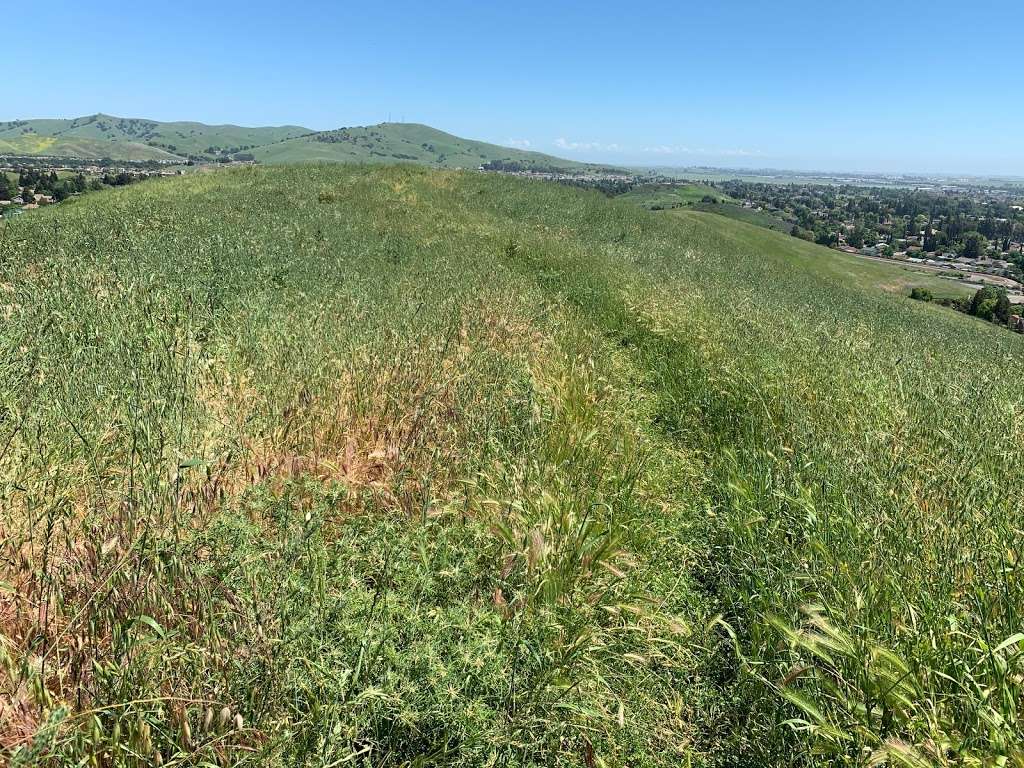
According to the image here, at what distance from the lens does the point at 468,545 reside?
328cm

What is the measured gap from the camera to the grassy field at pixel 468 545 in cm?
200

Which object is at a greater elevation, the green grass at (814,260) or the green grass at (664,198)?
the green grass at (664,198)

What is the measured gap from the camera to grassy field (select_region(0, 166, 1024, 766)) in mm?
2002

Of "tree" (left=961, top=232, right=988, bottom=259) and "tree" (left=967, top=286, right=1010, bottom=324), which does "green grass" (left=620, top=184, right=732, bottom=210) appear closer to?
"tree" (left=967, top=286, right=1010, bottom=324)

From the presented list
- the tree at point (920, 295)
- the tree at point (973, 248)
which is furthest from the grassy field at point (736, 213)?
the tree at point (973, 248)

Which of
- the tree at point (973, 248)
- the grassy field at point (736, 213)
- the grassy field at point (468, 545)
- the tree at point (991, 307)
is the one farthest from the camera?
the tree at point (973, 248)

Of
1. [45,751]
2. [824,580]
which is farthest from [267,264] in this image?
[824,580]

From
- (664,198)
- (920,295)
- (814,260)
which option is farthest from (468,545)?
(664,198)

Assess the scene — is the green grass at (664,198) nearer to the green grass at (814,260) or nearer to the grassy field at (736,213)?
the grassy field at (736,213)

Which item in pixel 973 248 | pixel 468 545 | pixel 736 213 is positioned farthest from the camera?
pixel 973 248

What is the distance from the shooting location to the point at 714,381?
673 centimetres

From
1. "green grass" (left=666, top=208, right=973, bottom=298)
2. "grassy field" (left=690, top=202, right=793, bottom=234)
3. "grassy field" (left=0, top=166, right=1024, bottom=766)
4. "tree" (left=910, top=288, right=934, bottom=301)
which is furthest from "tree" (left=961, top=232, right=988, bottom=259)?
"grassy field" (left=0, top=166, right=1024, bottom=766)

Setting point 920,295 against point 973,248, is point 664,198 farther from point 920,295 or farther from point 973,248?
point 973,248

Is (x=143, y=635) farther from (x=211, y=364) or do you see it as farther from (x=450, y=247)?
(x=450, y=247)
